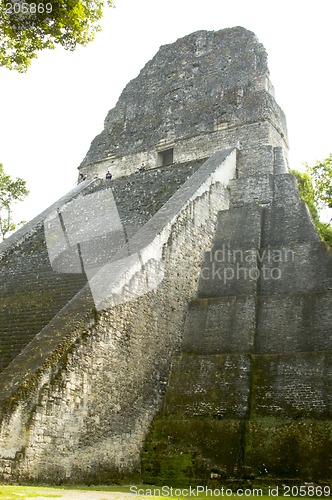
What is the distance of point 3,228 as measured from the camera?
21.4 m

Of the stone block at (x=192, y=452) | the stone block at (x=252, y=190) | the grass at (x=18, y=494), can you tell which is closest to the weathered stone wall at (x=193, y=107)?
the stone block at (x=252, y=190)

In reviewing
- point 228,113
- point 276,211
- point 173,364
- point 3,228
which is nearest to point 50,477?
point 173,364

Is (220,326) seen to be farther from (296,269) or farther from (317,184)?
(317,184)

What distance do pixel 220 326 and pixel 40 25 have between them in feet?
20.3

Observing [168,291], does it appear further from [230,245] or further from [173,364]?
[230,245]

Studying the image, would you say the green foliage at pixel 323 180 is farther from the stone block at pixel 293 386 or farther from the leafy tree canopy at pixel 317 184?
the stone block at pixel 293 386

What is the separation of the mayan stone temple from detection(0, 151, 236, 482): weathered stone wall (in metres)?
0.02

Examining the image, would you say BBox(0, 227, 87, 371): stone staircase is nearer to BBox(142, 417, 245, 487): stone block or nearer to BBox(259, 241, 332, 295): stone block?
BBox(142, 417, 245, 487): stone block

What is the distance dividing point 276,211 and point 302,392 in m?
5.37

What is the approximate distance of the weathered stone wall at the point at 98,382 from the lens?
6.76 metres

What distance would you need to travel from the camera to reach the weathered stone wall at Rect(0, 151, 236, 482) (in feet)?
22.2

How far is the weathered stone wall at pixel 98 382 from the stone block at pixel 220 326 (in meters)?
0.27

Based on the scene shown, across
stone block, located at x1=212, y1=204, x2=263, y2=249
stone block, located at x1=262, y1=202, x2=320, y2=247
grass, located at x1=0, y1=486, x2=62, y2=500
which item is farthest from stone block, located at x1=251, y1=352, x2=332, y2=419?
grass, located at x1=0, y1=486, x2=62, y2=500

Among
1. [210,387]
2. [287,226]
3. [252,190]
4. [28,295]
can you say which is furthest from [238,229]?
[28,295]
